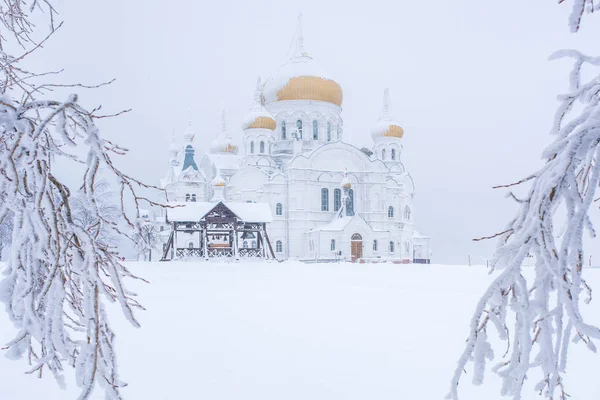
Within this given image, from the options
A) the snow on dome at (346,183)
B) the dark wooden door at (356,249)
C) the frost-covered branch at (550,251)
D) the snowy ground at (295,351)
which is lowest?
the snowy ground at (295,351)

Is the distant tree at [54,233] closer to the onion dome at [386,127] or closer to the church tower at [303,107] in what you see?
the church tower at [303,107]

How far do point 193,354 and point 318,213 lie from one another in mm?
31116

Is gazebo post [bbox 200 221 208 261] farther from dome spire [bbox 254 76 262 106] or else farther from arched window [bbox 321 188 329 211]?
dome spire [bbox 254 76 262 106]

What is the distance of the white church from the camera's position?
3488cm

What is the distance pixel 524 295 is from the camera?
6.65 feet

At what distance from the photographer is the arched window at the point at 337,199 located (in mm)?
36969

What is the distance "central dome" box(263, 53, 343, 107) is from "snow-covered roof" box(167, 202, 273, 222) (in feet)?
54.7

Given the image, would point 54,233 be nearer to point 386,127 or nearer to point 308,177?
point 308,177

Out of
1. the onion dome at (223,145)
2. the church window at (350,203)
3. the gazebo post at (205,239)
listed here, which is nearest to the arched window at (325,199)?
the church window at (350,203)

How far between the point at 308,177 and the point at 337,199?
2728 mm

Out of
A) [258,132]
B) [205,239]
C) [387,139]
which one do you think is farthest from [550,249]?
[387,139]

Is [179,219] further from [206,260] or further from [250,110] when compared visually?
[250,110]

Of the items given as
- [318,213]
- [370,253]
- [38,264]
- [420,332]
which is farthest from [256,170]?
[38,264]

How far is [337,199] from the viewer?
3719cm
